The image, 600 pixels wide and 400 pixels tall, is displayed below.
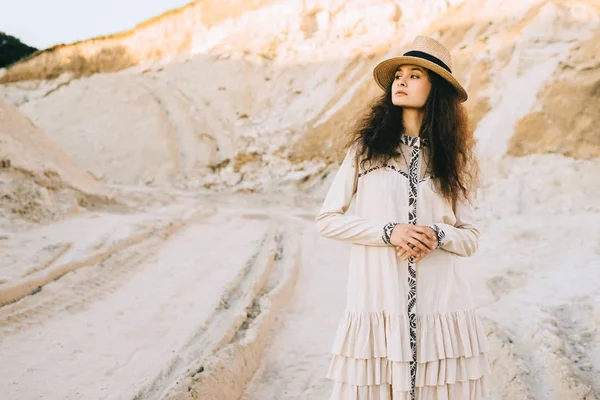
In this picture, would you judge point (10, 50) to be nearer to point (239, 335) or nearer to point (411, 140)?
point (239, 335)

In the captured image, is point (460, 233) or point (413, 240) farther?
point (460, 233)

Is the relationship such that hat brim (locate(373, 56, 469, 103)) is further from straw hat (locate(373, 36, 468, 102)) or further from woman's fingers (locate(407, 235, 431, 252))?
woman's fingers (locate(407, 235, 431, 252))

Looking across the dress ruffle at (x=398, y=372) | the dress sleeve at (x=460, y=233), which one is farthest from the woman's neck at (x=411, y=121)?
the dress ruffle at (x=398, y=372)

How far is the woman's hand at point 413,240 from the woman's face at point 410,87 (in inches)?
19.4

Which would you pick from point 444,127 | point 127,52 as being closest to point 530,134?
point 444,127

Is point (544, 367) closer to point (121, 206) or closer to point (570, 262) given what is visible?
point (570, 262)

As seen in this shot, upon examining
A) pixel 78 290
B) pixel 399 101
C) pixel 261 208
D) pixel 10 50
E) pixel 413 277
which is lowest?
pixel 78 290

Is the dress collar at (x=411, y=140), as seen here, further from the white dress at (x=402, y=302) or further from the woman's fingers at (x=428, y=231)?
the woman's fingers at (x=428, y=231)

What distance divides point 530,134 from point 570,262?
3005mm

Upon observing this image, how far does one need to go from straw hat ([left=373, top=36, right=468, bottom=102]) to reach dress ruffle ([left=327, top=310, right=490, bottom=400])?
2.79 feet

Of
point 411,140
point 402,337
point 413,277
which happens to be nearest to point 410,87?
point 411,140

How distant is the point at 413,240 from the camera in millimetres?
1862

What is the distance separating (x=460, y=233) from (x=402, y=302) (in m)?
0.33

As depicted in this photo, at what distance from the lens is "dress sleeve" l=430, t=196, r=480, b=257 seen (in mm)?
1954
